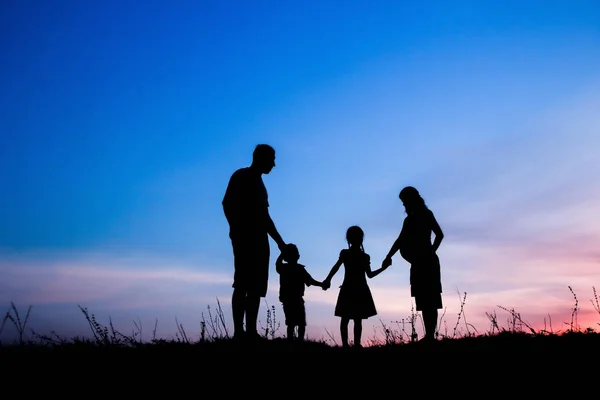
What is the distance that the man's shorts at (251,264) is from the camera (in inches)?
279

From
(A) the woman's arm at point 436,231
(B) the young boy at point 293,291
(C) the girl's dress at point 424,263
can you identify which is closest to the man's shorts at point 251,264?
(C) the girl's dress at point 424,263

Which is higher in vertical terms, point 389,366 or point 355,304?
point 355,304

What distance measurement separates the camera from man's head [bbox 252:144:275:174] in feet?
24.6

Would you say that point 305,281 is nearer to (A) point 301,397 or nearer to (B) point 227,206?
(B) point 227,206

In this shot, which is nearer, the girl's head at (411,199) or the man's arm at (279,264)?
the girl's head at (411,199)

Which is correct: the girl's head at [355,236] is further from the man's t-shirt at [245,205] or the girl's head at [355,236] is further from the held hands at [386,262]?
the man's t-shirt at [245,205]

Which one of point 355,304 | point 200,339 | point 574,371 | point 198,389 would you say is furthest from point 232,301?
point 574,371

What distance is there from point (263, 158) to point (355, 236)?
134 inches

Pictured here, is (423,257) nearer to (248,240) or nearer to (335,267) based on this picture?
(335,267)

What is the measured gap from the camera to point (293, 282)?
11.7 metres

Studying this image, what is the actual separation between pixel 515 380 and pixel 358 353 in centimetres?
183

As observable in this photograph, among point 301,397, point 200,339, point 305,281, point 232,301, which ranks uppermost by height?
point 305,281

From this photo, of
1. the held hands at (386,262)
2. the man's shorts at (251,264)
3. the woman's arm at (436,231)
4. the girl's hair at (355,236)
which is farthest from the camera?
the girl's hair at (355,236)

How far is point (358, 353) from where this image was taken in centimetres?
606
